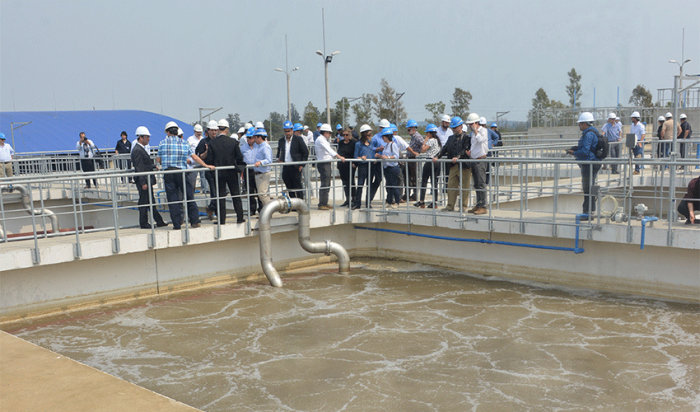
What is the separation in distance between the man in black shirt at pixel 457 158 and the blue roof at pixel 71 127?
111 feet

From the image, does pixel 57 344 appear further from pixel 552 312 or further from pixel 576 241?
pixel 576 241

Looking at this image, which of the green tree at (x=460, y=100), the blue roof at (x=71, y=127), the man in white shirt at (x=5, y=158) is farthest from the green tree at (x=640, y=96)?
the man in white shirt at (x=5, y=158)

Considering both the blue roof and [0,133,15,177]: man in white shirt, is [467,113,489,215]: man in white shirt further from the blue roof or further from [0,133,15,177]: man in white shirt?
the blue roof

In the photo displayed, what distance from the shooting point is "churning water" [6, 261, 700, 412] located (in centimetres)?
683

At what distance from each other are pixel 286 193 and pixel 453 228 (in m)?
3.42

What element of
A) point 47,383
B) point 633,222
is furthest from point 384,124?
point 47,383

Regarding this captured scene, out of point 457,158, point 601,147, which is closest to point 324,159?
point 457,158

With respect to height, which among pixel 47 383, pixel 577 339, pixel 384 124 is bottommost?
pixel 577 339

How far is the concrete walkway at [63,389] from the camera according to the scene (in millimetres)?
4949

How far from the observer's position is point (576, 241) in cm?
1050

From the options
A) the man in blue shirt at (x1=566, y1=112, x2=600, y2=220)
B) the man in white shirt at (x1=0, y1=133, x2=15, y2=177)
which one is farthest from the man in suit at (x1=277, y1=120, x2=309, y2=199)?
the man in white shirt at (x1=0, y1=133, x2=15, y2=177)

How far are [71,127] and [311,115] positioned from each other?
18.3 metres

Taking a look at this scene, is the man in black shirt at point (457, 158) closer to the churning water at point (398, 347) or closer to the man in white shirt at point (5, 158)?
the churning water at point (398, 347)

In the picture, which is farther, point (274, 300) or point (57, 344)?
point (274, 300)
